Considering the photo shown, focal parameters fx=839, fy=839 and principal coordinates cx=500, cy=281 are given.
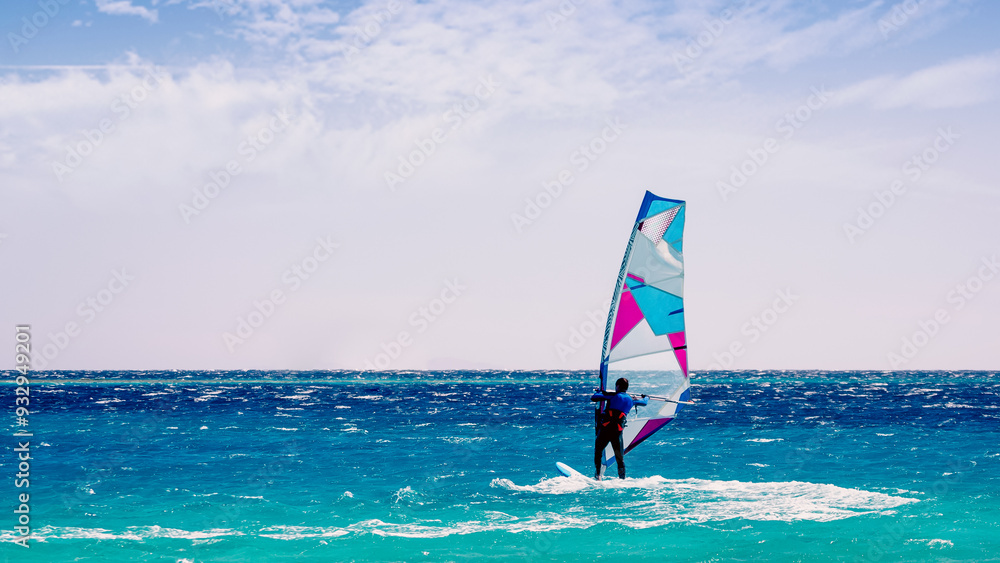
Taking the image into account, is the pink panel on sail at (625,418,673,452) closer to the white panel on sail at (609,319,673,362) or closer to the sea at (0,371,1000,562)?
the sea at (0,371,1000,562)

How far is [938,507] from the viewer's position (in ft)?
52.4

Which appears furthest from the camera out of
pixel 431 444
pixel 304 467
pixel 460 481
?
pixel 431 444

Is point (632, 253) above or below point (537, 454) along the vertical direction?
above

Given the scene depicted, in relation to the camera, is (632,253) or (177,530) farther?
(632,253)

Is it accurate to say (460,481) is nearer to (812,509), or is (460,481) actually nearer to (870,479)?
(812,509)

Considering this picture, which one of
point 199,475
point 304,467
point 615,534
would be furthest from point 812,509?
point 199,475

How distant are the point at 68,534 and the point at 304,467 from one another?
8683 millimetres

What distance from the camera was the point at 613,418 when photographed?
50.2 ft

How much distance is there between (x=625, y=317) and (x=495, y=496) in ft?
16.2

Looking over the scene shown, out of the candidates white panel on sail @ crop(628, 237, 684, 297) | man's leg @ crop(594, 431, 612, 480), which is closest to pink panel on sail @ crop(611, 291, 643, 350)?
white panel on sail @ crop(628, 237, 684, 297)

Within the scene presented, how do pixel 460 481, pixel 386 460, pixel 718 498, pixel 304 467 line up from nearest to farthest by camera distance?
pixel 718 498 < pixel 460 481 < pixel 304 467 < pixel 386 460

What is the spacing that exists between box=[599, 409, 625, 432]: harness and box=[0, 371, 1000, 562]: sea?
64cm

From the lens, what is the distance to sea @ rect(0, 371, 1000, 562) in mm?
12914

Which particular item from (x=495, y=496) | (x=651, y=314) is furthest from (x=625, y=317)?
(x=495, y=496)
